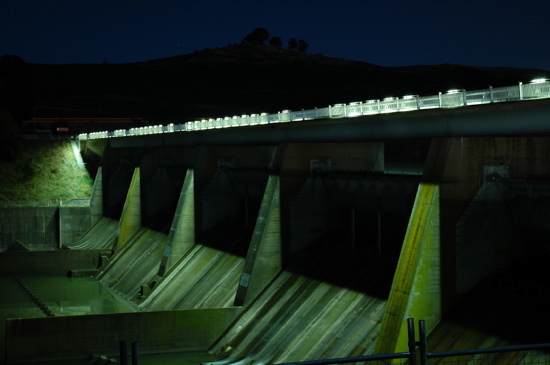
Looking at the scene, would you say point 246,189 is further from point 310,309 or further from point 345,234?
point 310,309

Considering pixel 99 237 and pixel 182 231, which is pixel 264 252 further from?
pixel 99 237

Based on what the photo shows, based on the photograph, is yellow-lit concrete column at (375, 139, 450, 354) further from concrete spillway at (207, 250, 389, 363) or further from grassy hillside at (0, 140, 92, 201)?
grassy hillside at (0, 140, 92, 201)

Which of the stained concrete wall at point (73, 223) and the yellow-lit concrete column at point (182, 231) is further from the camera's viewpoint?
the stained concrete wall at point (73, 223)

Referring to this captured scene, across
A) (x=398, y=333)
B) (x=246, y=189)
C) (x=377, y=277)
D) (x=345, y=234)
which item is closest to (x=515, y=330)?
(x=398, y=333)

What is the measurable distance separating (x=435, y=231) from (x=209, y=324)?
47.5ft

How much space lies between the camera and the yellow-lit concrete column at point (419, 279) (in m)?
24.7

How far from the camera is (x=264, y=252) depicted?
3812cm

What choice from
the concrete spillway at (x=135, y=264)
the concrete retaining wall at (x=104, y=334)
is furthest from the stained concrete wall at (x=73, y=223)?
the concrete retaining wall at (x=104, y=334)

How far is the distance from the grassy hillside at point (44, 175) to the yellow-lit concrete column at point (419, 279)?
58.6 meters

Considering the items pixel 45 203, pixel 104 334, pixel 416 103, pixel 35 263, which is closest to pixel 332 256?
pixel 416 103

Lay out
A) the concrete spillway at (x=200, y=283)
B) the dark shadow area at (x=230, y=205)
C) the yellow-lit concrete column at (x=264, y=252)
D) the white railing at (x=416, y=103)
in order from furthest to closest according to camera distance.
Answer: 1. the dark shadow area at (x=230, y=205)
2. the concrete spillway at (x=200, y=283)
3. the yellow-lit concrete column at (x=264, y=252)
4. the white railing at (x=416, y=103)

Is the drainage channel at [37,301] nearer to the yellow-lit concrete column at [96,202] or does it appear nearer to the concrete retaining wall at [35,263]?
the concrete retaining wall at [35,263]

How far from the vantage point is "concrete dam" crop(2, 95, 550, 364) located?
25031 mm

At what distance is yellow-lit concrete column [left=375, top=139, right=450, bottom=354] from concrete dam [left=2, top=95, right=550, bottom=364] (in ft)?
0.16
